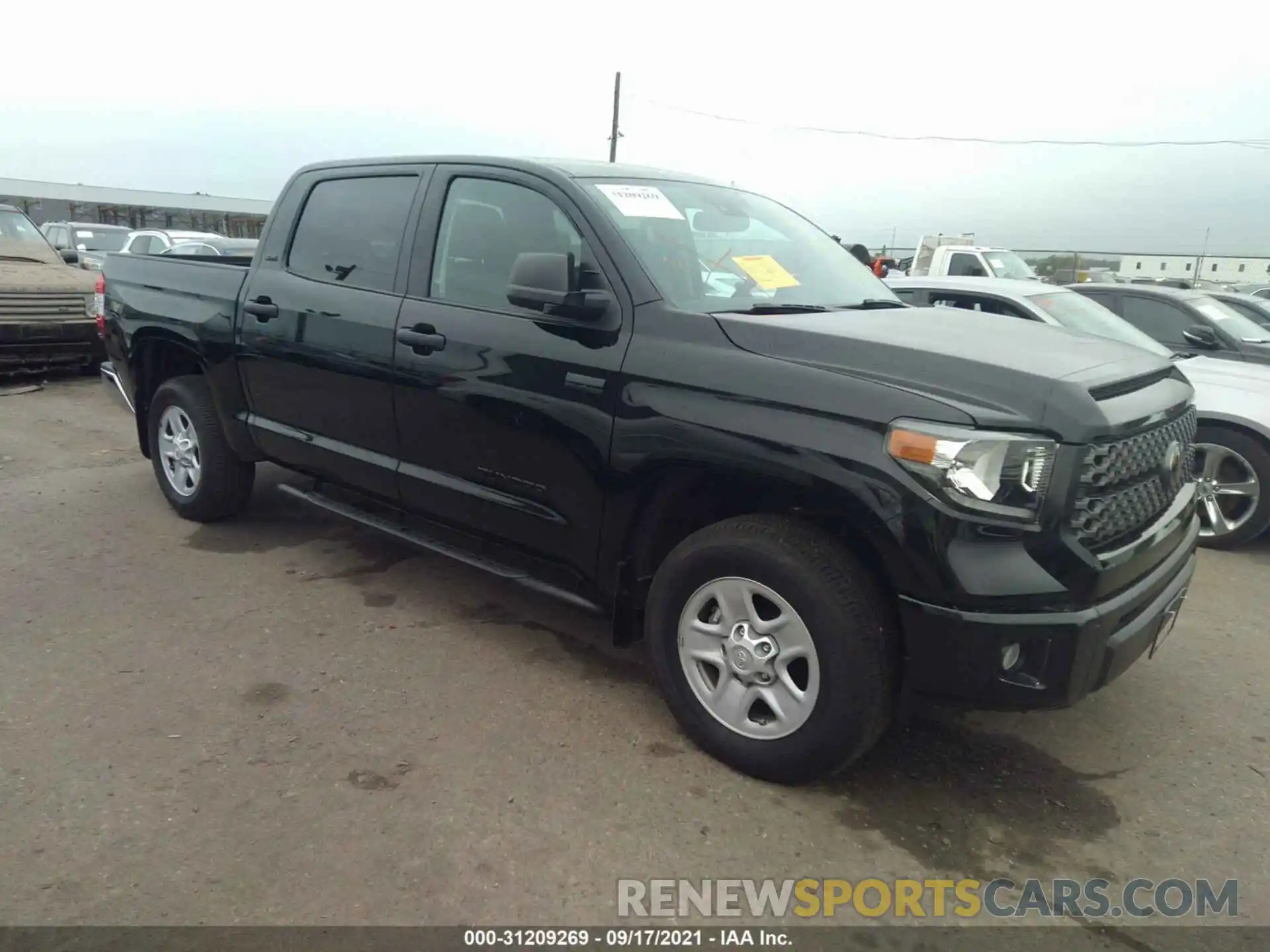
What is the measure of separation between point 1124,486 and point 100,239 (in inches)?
775

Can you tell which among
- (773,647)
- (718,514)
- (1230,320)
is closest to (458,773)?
(773,647)

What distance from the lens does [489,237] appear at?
142 inches

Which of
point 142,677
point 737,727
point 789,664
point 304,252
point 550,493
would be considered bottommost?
point 142,677

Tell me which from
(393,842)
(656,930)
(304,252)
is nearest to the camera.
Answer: (656,930)

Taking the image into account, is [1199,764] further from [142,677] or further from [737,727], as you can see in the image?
[142,677]

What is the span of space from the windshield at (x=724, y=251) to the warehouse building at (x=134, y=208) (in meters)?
27.6

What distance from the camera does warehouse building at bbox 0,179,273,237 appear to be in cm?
3425

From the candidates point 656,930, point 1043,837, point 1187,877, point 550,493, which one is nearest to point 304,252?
point 550,493

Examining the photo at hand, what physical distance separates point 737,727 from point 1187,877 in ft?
4.32

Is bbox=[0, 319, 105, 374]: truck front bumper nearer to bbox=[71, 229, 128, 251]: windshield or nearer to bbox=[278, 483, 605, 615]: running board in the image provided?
bbox=[278, 483, 605, 615]: running board

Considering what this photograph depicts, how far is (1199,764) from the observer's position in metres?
3.18

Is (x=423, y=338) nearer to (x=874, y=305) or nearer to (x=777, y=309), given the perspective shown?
(x=777, y=309)

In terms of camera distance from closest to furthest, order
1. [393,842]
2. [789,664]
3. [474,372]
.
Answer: [393,842]
[789,664]
[474,372]

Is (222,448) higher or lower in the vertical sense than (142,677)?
higher
